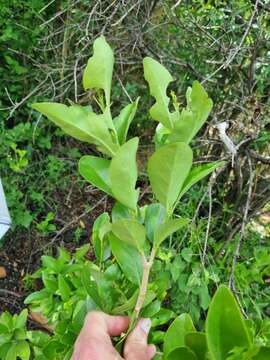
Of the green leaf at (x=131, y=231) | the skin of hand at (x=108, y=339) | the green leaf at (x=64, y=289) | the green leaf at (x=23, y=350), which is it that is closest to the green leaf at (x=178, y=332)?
the skin of hand at (x=108, y=339)

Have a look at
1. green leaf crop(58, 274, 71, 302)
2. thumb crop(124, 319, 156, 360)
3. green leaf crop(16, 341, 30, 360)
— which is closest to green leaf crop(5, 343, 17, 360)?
green leaf crop(16, 341, 30, 360)

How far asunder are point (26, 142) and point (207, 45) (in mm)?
→ 1175

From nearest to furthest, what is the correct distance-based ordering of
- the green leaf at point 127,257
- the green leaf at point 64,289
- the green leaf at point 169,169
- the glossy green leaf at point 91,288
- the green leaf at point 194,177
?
the green leaf at point 169,169
the green leaf at point 194,177
the green leaf at point 127,257
the glossy green leaf at point 91,288
the green leaf at point 64,289

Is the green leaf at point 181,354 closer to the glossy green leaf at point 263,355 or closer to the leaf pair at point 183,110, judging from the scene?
the glossy green leaf at point 263,355

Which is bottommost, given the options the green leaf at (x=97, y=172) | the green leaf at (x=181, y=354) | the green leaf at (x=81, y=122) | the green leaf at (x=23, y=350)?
the green leaf at (x=23, y=350)

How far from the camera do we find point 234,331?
23.8 inches

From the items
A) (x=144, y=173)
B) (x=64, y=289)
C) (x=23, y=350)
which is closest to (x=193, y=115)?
(x=64, y=289)

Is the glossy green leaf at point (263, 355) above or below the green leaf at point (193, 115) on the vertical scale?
below

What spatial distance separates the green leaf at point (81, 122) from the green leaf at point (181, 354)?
29cm

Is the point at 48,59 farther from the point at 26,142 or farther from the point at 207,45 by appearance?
the point at 207,45

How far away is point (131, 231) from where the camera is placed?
0.65 metres

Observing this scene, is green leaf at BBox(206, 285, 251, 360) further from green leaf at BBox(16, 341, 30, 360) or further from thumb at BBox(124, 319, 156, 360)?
green leaf at BBox(16, 341, 30, 360)

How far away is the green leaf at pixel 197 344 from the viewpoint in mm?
673

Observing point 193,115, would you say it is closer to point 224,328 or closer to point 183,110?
point 183,110
